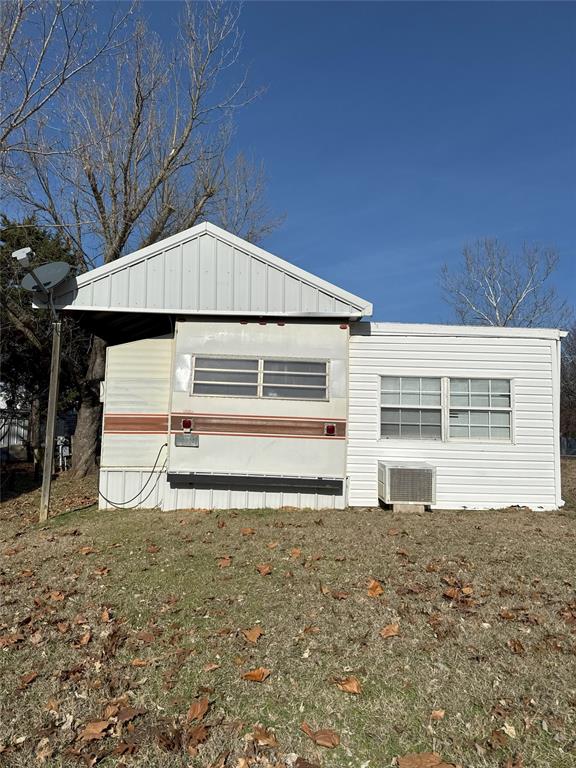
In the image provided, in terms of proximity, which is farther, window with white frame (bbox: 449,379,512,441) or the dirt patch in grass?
the dirt patch in grass

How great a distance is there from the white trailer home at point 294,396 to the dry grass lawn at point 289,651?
205 cm

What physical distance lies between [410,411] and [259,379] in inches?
105

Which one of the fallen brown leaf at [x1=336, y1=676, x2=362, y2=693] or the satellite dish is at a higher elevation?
the satellite dish

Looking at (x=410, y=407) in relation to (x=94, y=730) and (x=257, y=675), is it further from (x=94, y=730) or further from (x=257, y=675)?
(x=94, y=730)

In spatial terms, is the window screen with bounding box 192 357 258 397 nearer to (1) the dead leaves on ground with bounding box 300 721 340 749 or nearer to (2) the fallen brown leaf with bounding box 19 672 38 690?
(2) the fallen brown leaf with bounding box 19 672 38 690

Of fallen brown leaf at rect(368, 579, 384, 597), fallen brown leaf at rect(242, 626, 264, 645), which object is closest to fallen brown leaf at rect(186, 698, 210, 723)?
fallen brown leaf at rect(242, 626, 264, 645)

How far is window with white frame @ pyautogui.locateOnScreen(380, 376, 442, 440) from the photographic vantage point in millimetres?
9141

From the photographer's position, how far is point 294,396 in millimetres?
8617

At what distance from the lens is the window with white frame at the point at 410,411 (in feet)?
30.0

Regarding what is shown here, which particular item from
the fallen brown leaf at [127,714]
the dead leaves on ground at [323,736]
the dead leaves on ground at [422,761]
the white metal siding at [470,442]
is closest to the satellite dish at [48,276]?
the white metal siding at [470,442]

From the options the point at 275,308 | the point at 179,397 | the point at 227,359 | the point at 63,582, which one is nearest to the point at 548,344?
the point at 275,308

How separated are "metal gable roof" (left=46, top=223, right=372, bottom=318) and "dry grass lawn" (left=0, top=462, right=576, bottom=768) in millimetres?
3793

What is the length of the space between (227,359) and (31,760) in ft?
21.2

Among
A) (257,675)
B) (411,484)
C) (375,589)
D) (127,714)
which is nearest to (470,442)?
(411,484)
